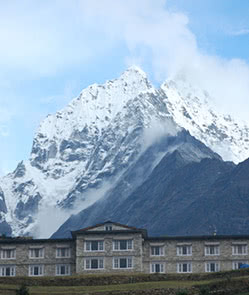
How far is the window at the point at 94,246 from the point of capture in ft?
527

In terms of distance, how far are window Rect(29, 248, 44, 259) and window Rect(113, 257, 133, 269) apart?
1452 centimetres

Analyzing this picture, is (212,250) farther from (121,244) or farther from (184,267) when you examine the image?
(121,244)

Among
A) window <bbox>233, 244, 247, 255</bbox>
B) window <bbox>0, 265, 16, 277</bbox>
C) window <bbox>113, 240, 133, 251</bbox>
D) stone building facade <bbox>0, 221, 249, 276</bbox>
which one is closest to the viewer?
stone building facade <bbox>0, 221, 249, 276</bbox>

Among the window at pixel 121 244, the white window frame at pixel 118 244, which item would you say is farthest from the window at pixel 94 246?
the window at pixel 121 244

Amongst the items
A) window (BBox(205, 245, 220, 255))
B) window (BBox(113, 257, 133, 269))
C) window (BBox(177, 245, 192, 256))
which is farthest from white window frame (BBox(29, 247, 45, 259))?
window (BBox(205, 245, 220, 255))

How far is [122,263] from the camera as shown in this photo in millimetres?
160500

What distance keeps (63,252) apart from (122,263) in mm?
12112

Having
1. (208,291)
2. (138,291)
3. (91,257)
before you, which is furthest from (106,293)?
(91,257)

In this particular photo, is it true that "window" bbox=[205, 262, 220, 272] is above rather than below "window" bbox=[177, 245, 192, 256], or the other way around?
below

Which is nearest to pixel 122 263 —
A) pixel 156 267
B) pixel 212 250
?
pixel 156 267

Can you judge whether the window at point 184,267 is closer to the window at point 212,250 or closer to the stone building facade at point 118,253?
the stone building facade at point 118,253

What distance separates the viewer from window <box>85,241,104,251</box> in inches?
6329

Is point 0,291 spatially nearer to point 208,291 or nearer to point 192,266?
point 208,291

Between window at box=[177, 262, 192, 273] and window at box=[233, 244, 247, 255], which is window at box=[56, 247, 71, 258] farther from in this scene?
window at box=[233, 244, 247, 255]
